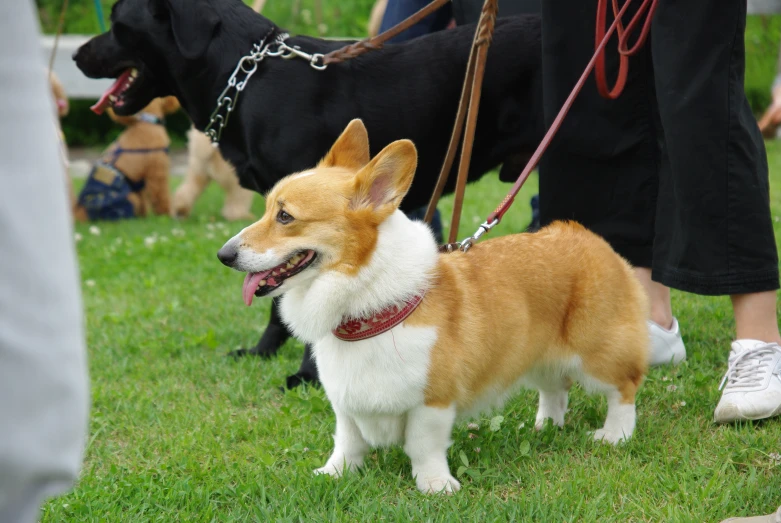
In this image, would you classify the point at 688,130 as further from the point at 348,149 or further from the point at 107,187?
the point at 107,187

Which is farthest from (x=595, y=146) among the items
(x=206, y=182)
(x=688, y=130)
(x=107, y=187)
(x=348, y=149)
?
(x=107, y=187)

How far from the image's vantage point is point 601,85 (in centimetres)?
301

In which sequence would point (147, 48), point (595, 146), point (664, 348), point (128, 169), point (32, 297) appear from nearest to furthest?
point (32, 297), point (595, 146), point (664, 348), point (147, 48), point (128, 169)

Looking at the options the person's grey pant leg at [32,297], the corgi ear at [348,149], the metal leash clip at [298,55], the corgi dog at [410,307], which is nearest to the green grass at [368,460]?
the corgi dog at [410,307]

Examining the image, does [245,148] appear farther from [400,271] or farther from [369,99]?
[400,271]

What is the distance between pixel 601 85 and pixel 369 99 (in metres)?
0.99

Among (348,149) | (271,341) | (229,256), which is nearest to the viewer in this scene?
(229,256)

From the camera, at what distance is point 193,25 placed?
3.54 metres

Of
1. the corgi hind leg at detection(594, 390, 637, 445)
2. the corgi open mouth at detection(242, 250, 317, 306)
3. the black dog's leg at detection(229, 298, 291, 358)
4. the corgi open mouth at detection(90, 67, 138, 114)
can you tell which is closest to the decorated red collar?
the corgi open mouth at detection(242, 250, 317, 306)

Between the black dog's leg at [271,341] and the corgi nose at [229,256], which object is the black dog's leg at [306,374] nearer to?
the black dog's leg at [271,341]

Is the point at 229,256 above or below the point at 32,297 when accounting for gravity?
below

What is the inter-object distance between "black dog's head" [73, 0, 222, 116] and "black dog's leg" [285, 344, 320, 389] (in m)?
1.34

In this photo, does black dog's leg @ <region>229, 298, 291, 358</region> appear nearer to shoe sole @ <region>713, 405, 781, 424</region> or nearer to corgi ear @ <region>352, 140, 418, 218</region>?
corgi ear @ <region>352, 140, 418, 218</region>

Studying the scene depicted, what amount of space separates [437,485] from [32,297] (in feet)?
5.81
